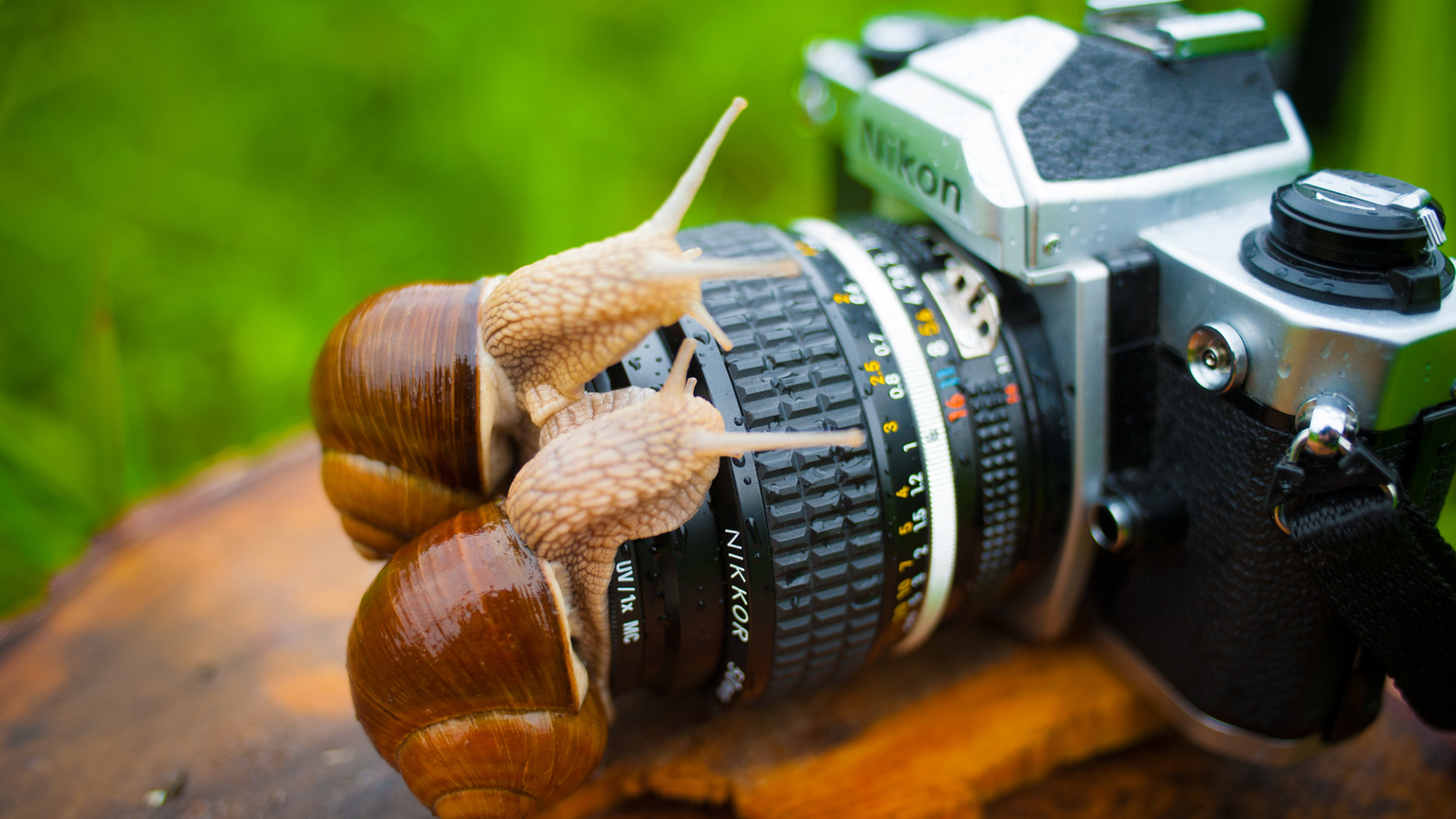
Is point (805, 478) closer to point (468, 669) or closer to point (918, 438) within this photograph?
point (918, 438)

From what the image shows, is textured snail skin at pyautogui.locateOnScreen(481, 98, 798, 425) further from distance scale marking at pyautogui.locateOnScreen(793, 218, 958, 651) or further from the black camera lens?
distance scale marking at pyautogui.locateOnScreen(793, 218, 958, 651)

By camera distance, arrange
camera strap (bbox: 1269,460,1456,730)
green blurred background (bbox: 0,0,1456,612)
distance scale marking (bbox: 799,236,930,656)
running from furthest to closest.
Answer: green blurred background (bbox: 0,0,1456,612) < distance scale marking (bbox: 799,236,930,656) < camera strap (bbox: 1269,460,1456,730)

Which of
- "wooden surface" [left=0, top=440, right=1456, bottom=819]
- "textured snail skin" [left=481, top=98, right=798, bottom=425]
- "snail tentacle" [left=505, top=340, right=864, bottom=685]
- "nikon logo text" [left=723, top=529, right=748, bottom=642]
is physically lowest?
"wooden surface" [left=0, top=440, right=1456, bottom=819]

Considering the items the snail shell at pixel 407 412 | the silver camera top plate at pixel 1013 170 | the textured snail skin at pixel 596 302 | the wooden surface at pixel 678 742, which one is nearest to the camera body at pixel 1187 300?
the silver camera top plate at pixel 1013 170

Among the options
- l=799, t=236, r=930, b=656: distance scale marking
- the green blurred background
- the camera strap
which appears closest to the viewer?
the camera strap

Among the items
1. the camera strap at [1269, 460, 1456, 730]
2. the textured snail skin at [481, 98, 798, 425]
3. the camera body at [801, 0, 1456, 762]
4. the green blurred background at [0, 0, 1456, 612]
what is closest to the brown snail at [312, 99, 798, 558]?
the textured snail skin at [481, 98, 798, 425]

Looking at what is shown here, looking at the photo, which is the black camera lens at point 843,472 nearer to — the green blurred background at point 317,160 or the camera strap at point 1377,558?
the camera strap at point 1377,558

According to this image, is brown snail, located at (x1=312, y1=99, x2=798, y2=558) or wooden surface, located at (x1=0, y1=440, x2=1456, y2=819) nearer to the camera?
brown snail, located at (x1=312, y1=99, x2=798, y2=558)
